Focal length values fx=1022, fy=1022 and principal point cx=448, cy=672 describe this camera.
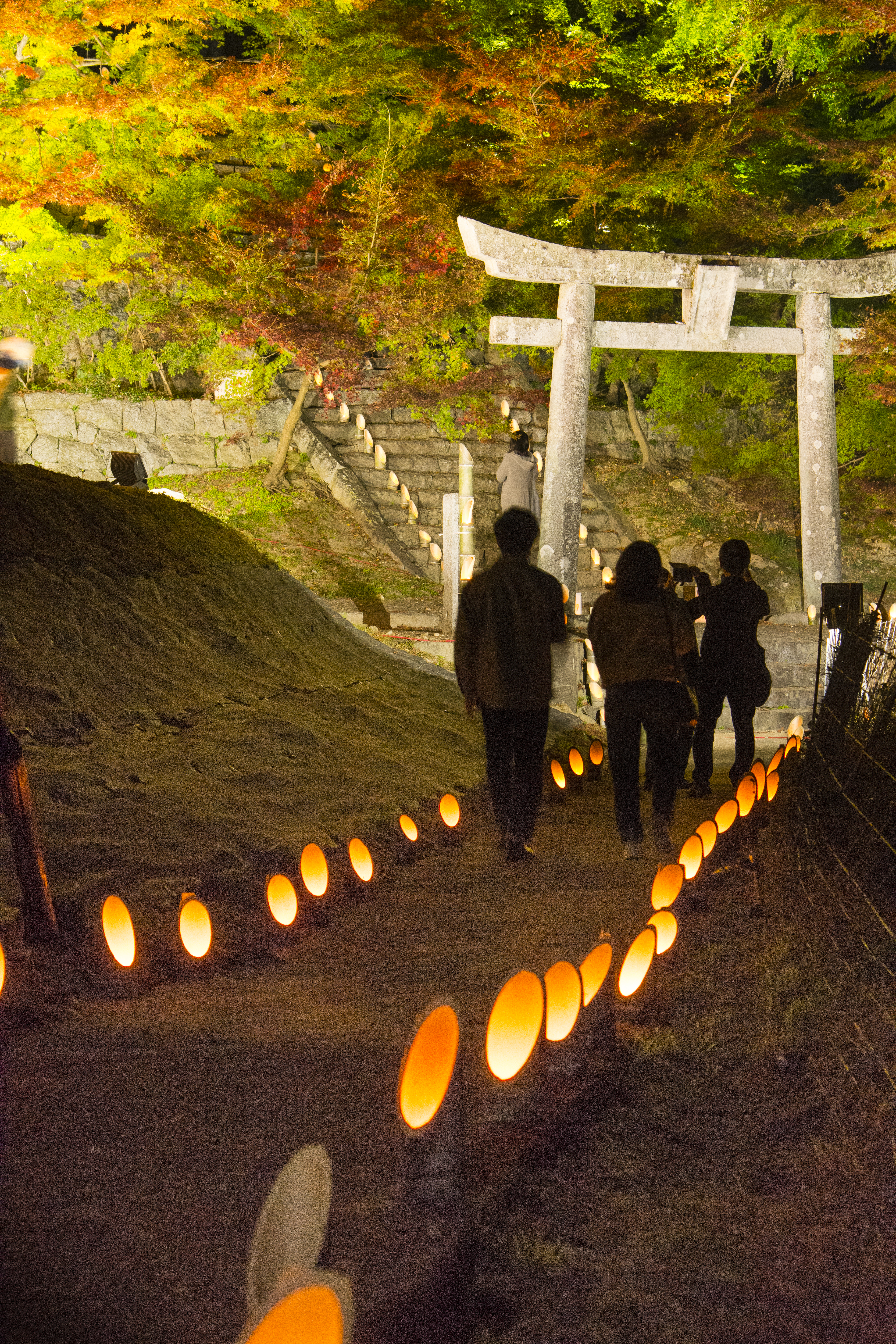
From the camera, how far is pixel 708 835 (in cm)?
421

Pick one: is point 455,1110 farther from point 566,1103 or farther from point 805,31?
point 805,31

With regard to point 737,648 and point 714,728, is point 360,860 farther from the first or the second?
point 714,728

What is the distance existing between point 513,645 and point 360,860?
3.73 ft

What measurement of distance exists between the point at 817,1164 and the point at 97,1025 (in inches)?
75.4

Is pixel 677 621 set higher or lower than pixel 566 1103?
higher

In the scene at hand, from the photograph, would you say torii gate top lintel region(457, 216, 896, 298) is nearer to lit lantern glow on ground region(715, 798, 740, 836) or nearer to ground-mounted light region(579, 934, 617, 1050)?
lit lantern glow on ground region(715, 798, 740, 836)

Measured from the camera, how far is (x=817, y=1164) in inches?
87.2

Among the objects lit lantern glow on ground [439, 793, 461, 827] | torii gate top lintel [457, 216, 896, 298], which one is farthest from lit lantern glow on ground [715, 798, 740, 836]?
torii gate top lintel [457, 216, 896, 298]

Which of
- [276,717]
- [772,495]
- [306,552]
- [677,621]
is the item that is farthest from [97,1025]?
[772,495]

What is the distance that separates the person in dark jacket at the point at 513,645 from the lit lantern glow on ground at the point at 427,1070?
2546mm

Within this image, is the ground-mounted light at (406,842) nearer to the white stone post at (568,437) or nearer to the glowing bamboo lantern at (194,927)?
the glowing bamboo lantern at (194,927)

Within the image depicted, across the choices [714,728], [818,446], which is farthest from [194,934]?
[818,446]

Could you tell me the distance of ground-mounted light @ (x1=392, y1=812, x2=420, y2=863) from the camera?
4.94 meters

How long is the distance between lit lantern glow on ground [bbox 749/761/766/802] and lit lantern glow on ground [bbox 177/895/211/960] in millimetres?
2783
